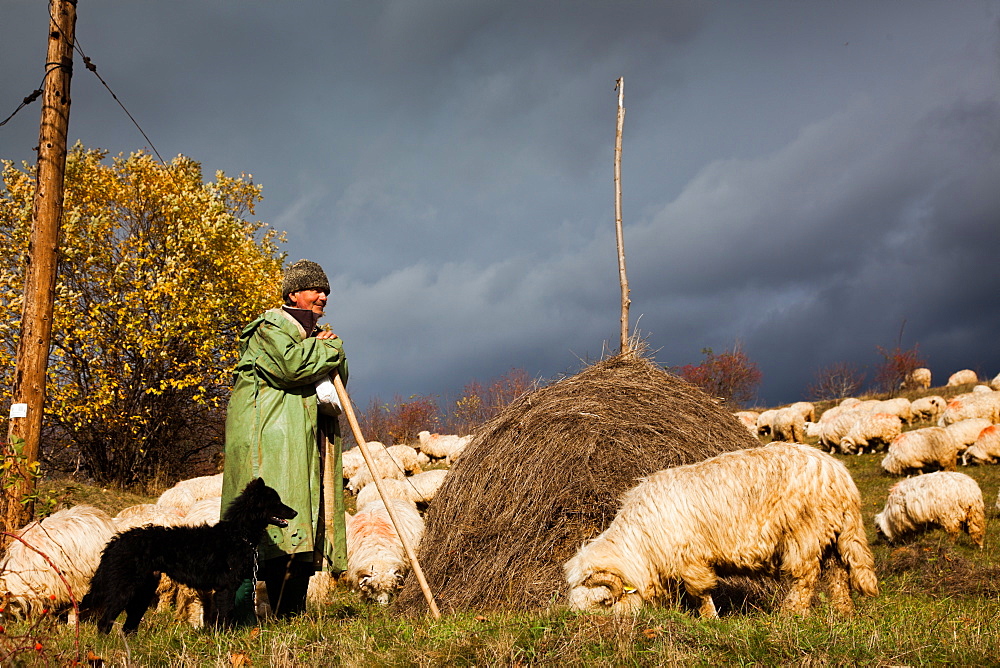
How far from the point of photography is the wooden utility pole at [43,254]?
26.0 feet

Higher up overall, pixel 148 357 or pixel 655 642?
pixel 148 357

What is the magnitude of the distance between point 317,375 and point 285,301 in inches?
30.3

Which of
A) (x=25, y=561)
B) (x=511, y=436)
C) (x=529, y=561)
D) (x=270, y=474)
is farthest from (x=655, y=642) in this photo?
(x=25, y=561)

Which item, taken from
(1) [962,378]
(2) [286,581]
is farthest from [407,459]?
(1) [962,378]

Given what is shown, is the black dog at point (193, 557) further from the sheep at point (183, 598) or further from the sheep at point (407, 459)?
the sheep at point (407, 459)

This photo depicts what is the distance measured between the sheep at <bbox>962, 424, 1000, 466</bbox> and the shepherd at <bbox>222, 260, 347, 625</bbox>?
719 inches

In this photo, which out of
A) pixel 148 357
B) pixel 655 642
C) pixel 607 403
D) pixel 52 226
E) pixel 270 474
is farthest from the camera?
pixel 148 357

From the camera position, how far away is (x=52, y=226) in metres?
8.46

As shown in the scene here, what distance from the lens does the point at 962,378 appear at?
3678cm

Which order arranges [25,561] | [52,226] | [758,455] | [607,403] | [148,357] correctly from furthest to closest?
[148,357] < [52,226] < [607,403] < [25,561] < [758,455]

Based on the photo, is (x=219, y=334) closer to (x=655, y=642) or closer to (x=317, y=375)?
(x=317, y=375)

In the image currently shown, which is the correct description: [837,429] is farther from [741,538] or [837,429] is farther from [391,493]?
[741,538]

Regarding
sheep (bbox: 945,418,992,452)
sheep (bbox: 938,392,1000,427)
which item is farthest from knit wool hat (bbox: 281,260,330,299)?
sheep (bbox: 938,392,1000,427)

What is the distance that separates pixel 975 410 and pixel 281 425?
2442cm
